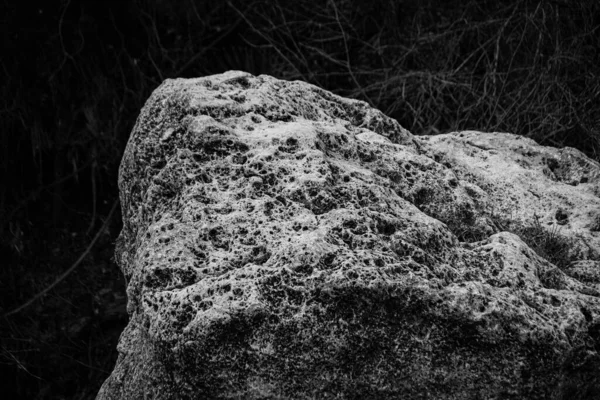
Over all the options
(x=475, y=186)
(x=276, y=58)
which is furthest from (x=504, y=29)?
(x=475, y=186)

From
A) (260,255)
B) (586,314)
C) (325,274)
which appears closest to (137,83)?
(260,255)

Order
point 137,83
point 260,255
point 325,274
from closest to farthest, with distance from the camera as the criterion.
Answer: point 325,274, point 260,255, point 137,83

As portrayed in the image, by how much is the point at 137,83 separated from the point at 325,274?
11.0 ft

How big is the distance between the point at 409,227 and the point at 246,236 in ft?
1.33

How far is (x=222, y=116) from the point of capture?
208 cm

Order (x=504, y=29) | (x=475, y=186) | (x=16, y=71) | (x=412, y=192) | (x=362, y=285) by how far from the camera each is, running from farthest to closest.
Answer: (x=16, y=71) → (x=504, y=29) → (x=475, y=186) → (x=412, y=192) → (x=362, y=285)

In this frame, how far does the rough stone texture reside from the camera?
5.13 feet

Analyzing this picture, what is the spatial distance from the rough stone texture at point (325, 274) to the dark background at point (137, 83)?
73.4 inches

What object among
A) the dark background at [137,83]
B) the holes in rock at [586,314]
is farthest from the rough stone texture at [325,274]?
the dark background at [137,83]

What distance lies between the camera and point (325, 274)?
1.58 metres

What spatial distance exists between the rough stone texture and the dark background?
186 centimetres

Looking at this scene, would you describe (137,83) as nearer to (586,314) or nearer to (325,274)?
(325,274)

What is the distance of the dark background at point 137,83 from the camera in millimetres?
3801

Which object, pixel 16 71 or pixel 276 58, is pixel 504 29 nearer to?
pixel 276 58
